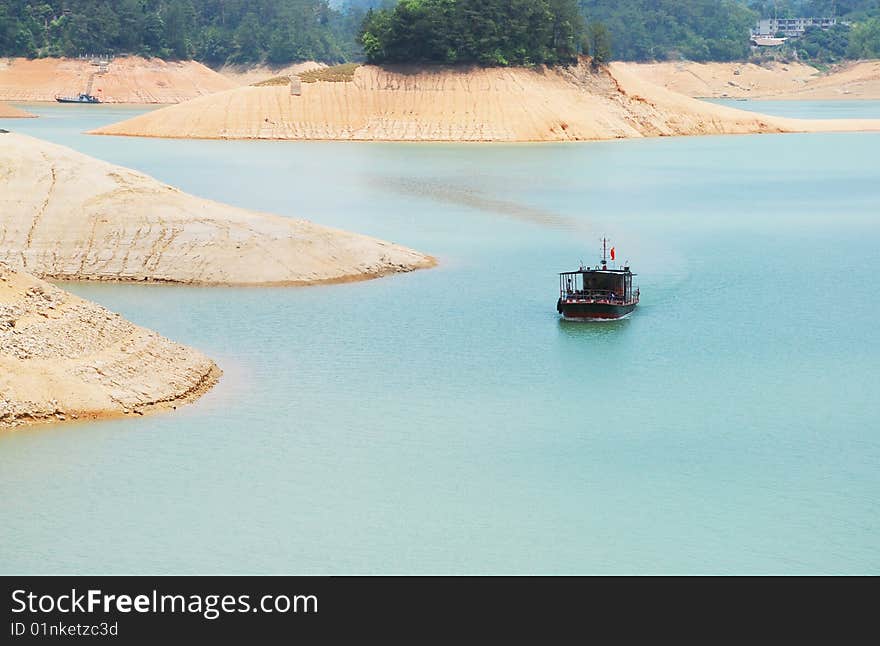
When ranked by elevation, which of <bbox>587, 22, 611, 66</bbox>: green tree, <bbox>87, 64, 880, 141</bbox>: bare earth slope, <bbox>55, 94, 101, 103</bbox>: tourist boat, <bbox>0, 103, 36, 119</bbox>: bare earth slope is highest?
<bbox>587, 22, 611, 66</bbox>: green tree

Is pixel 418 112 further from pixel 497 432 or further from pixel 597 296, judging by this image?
pixel 497 432

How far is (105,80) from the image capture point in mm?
179750

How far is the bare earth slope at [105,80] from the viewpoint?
580 ft

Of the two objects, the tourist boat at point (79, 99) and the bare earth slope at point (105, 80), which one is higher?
the bare earth slope at point (105, 80)

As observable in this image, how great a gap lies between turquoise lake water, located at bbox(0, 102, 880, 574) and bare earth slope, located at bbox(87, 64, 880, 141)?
179 feet

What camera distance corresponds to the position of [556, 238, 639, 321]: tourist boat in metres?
38.2

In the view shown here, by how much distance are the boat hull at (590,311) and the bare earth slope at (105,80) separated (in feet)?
479

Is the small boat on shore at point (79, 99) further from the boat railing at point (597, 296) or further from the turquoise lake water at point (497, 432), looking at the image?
the boat railing at point (597, 296)

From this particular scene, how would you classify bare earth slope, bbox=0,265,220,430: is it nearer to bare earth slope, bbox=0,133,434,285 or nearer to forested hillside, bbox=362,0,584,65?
bare earth slope, bbox=0,133,434,285

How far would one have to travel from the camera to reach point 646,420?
28344 mm

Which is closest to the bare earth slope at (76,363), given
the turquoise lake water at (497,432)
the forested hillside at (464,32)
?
the turquoise lake water at (497,432)

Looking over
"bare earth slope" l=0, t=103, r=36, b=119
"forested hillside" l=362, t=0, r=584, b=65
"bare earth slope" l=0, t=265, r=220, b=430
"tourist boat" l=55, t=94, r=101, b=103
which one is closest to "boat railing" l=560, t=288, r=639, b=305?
"bare earth slope" l=0, t=265, r=220, b=430

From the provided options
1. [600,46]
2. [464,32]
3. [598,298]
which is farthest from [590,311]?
[600,46]

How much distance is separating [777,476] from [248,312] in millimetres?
17338
